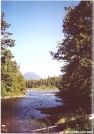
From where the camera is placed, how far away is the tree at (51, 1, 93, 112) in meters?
10.5

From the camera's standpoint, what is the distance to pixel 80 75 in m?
10.9

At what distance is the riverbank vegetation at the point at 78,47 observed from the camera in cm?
1048

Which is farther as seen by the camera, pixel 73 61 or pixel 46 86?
pixel 46 86

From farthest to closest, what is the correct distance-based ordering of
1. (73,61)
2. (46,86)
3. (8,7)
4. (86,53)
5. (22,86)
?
1. (46,86)
2. (22,86)
3. (73,61)
4. (86,53)
5. (8,7)

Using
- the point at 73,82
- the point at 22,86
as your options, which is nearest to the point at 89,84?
the point at 73,82

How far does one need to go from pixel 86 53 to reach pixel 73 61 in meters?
1.18

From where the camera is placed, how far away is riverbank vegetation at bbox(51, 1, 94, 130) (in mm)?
10477

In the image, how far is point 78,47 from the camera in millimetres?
10711

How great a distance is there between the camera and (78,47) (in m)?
10.7

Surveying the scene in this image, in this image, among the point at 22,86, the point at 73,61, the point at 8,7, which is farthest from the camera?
the point at 22,86

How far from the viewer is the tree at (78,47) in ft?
34.5

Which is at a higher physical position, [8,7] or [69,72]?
[8,7]

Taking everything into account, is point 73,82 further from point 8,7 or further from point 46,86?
point 46,86

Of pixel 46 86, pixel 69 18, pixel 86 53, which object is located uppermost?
pixel 69 18
